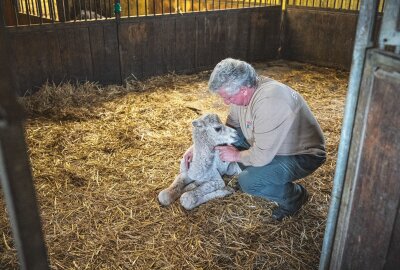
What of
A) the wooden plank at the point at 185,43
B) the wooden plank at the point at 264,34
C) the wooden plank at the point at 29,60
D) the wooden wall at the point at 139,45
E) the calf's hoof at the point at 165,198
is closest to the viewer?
the calf's hoof at the point at 165,198

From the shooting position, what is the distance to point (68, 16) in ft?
22.3

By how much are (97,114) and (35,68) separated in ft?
3.83

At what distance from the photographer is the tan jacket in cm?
261

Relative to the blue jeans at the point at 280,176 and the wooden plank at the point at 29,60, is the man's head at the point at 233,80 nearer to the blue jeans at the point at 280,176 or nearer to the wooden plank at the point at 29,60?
the blue jeans at the point at 280,176

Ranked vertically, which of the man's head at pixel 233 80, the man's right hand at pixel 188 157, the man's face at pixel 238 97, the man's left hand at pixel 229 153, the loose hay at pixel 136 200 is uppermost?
the man's head at pixel 233 80

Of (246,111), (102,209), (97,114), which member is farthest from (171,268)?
(97,114)

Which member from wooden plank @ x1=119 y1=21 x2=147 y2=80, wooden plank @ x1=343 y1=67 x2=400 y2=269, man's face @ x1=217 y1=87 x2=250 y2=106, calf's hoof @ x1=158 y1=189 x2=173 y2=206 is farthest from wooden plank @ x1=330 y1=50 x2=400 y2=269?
wooden plank @ x1=119 y1=21 x2=147 y2=80

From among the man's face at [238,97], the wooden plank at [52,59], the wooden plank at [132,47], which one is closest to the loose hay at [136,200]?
the wooden plank at [52,59]

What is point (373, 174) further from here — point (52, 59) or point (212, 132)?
point (52, 59)

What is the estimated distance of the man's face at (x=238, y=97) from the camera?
2695 mm

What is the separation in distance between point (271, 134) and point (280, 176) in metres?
0.40

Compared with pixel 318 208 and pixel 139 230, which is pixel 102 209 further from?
pixel 318 208

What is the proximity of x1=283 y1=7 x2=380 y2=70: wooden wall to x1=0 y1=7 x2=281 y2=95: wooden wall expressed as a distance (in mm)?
305

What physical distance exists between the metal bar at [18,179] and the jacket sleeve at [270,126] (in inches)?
68.0
